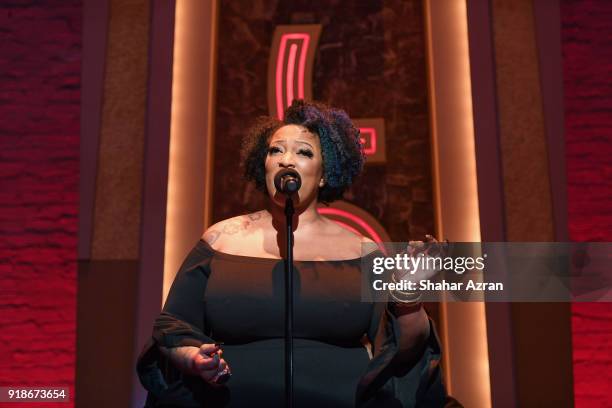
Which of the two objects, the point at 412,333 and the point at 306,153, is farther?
the point at 306,153

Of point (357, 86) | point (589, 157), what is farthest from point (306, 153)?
point (589, 157)

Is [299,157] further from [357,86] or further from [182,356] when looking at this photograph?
[357,86]

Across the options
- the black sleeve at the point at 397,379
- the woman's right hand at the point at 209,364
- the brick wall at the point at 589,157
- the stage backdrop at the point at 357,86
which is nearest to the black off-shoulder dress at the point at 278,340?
the black sleeve at the point at 397,379

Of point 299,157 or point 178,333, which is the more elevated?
point 299,157

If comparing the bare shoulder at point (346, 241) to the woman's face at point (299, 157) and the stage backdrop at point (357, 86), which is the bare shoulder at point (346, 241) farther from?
the stage backdrop at point (357, 86)

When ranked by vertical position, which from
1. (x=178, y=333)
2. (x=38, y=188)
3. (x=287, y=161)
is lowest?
(x=178, y=333)

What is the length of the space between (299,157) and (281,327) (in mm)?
433

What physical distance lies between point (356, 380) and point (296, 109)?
71 cm

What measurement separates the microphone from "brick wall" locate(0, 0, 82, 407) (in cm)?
214

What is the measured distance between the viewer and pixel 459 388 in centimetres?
302

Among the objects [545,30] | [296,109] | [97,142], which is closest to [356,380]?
[296,109]

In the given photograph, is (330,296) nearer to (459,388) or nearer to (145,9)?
(459,388)

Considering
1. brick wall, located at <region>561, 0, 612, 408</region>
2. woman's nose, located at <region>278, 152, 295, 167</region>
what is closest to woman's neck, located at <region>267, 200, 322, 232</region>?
woman's nose, located at <region>278, 152, 295, 167</region>

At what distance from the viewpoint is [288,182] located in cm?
148
